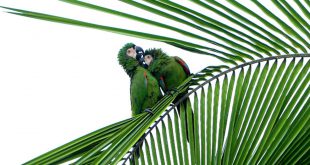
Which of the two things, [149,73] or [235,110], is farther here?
[149,73]

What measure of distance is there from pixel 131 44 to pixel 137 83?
0.37 meters

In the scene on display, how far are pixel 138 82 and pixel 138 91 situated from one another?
4cm

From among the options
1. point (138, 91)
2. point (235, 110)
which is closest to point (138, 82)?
point (138, 91)

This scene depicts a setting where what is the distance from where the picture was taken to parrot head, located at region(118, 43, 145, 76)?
7.15 ft

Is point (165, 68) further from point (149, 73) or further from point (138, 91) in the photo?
point (138, 91)

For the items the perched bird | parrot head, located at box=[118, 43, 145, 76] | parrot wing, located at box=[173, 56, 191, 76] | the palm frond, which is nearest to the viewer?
the palm frond

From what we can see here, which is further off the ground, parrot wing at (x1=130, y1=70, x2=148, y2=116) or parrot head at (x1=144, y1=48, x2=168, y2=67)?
parrot head at (x1=144, y1=48, x2=168, y2=67)

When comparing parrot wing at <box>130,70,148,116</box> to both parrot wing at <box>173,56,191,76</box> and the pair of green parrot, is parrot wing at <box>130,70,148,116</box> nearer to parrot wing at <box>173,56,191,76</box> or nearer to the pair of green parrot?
the pair of green parrot

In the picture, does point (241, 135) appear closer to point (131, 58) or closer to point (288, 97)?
point (288, 97)

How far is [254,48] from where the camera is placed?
3.29 feet

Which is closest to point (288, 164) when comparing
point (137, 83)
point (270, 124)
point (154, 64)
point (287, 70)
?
point (270, 124)

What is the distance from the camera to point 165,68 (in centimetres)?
188

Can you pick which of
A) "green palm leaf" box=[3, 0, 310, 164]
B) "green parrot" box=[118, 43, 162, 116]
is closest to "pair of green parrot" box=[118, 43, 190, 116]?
"green parrot" box=[118, 43, 162, 116]

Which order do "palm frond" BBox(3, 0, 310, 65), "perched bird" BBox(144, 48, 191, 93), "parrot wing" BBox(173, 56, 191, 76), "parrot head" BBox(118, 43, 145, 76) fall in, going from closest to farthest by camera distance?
1. "palm frond" BBox(3, 0, 310, 65)
2. "perched bird" BBox(144, 48, 191, 93)
3. "parrot wing" BBox(173, 56, 191, 76)
4. "parrot head" BBox(118, 43, 145, 76)
